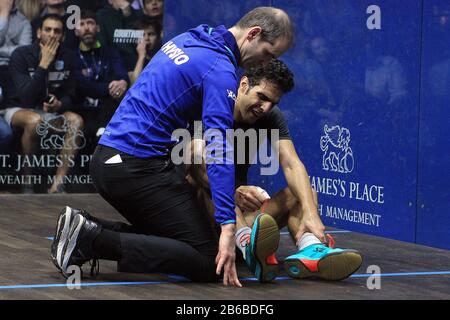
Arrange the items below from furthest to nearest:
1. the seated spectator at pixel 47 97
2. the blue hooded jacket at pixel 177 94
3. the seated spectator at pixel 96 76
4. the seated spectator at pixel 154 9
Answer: the seated spectator at pixel 154 9 < the seated spectator at pixel 96 76 < the seated spectator at pixel 47 97 < the blue hooded jacket at pixel 177 94

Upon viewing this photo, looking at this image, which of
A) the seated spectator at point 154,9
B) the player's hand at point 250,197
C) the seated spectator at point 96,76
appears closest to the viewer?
the player's hand at point 250,197

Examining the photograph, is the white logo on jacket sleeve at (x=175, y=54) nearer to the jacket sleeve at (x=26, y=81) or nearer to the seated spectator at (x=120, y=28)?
the jacket sleeve at (x=26, y=81)

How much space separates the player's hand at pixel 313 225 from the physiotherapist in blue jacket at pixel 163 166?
0.54 m

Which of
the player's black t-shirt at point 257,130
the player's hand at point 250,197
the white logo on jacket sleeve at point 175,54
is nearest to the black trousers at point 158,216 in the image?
the white logo on jacket sleeve at point 175,54

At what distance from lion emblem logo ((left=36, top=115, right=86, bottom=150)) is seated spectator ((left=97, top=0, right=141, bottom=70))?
0.72m

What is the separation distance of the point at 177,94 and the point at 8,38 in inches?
159

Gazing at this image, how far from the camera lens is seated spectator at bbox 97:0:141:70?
849cm

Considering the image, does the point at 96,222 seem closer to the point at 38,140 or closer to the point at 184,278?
the point at 184,278

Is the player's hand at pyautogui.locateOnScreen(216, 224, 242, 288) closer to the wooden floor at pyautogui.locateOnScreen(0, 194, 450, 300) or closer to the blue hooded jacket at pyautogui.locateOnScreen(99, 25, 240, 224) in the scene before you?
the wooden floor at pyautogui.locateOnScreen(0, 194, 450, 300)

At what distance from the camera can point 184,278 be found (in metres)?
4.73

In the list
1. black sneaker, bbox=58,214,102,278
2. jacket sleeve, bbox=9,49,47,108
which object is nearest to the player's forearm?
black sneaker, bbox=58,214,102,278

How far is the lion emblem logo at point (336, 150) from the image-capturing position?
7.07m
